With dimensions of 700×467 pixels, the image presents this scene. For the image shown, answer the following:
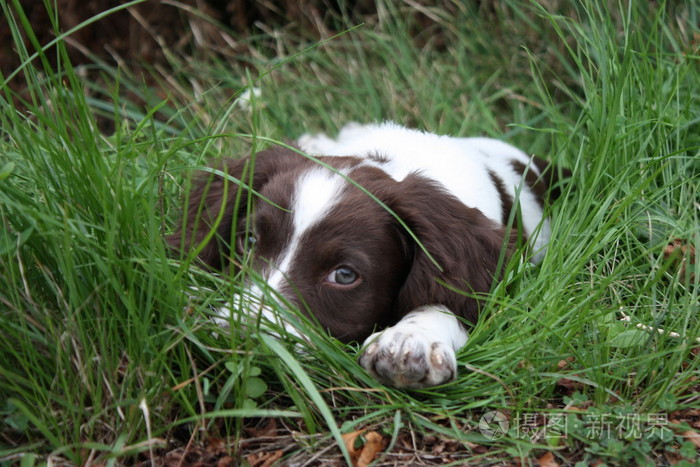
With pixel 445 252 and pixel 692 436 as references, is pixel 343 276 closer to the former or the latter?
pixel 445 252

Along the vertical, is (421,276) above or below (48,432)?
below

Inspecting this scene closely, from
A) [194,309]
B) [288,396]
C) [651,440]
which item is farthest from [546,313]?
[194,309]

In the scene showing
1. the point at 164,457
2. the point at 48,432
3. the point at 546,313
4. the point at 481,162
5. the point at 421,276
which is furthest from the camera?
the point at 481,162

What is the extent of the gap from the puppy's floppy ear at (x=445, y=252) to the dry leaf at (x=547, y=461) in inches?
27.7

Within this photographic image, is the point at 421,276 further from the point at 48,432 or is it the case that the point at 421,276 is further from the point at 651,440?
the point at 48,432

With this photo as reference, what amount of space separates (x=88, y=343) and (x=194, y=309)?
0.33 metres

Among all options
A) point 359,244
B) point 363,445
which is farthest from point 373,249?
point 363,445

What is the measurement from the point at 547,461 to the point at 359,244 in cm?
99

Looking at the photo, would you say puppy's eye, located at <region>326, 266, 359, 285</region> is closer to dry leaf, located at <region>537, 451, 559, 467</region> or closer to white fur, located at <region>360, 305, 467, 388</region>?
white fur, located at <region>360, 305, 467, 388</region>

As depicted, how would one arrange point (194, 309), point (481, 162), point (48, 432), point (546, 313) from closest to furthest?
point (48, 432)
point (194, 309)
point (546, 313)
point (481, 162)

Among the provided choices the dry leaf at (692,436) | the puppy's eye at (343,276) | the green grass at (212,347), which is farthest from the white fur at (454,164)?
the dry leaf at (692,436)

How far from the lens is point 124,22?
7.45 meters

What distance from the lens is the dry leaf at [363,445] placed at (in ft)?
7.54

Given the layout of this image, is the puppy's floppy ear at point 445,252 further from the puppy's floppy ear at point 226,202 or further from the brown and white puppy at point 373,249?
the puppy's floppy ear at point 226,202
